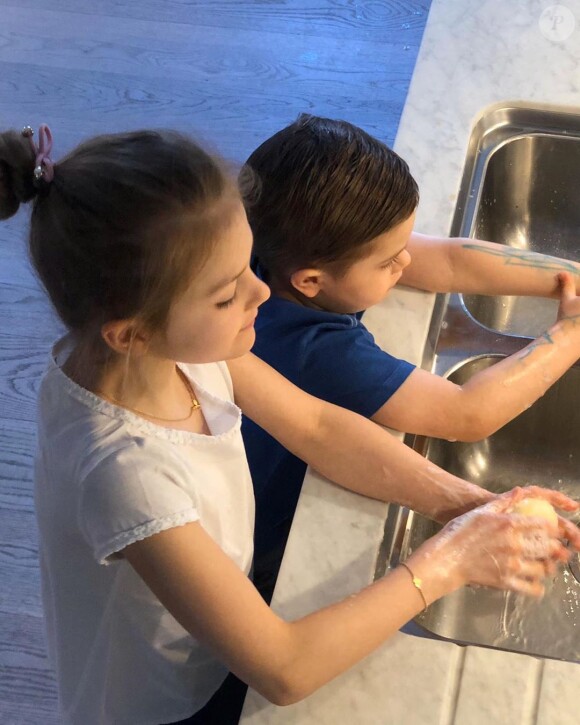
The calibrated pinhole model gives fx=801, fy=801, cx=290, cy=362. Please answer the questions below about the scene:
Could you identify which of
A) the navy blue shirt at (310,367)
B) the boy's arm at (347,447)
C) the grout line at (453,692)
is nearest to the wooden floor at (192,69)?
the navy blue shirt at (310,367)

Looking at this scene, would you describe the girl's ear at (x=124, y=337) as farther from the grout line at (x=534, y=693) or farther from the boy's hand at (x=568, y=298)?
the boy's hand at (x=568, y=298)

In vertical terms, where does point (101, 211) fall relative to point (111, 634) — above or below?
above

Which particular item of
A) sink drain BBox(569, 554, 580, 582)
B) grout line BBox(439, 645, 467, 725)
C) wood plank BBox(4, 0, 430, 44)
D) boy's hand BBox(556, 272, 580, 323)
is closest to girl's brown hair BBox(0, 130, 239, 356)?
grout line BBox(439, 645, 467, 725)

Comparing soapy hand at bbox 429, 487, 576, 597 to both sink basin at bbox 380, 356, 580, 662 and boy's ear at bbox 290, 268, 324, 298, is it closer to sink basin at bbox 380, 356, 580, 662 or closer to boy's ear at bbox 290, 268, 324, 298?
sink basin at bbox 380, 356, 580, 662

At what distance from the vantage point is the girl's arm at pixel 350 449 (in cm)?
94

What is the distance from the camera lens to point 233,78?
8.71 ft

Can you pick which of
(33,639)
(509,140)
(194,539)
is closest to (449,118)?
(509,140)

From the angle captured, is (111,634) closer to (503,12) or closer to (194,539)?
(194,539)

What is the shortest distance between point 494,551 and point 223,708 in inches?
16.2

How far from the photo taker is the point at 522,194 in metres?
1.44

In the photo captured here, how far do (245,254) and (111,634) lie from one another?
0.46 meters

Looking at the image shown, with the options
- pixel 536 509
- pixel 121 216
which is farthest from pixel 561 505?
pixel 121 216

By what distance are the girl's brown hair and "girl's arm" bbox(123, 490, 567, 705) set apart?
220 mm

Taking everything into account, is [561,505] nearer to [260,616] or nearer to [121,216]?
[260,616]
